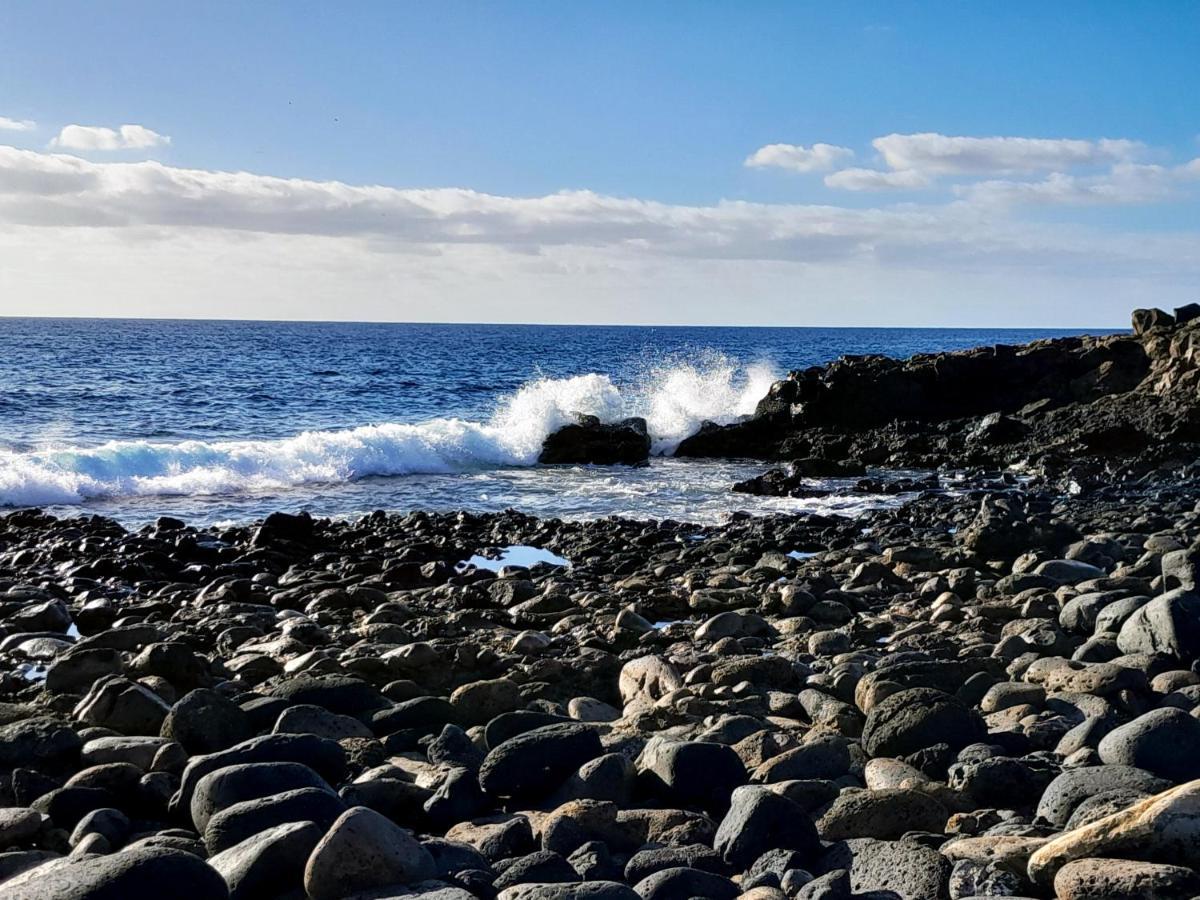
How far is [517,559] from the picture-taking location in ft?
42.9

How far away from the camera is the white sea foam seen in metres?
18.9

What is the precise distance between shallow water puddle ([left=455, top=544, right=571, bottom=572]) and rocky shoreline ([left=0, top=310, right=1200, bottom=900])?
0.16 meters

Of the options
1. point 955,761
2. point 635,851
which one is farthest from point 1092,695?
point 635,851

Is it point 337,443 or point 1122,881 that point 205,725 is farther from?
point 337,443

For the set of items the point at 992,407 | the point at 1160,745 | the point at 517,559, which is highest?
the point at 992,407

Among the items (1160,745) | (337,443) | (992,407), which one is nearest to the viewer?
(1160,745)

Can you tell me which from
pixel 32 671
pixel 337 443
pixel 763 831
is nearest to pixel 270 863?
pixel 763 831

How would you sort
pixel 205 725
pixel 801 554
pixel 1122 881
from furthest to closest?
pixel 801 554, pixel 205 725, pixel 1122 881

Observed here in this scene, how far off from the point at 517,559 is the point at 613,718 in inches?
266

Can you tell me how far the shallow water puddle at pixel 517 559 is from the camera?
41.3 feet

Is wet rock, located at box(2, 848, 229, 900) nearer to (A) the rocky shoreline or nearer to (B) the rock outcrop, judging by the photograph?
(A) the rocky shoreline

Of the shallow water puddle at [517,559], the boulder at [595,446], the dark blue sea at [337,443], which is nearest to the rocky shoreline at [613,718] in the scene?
the shallow water puddle at [517,559]

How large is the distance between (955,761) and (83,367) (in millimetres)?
51603

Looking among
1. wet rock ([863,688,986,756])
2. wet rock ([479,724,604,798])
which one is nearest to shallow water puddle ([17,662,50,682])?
wet rock ([479,724,604,798])
